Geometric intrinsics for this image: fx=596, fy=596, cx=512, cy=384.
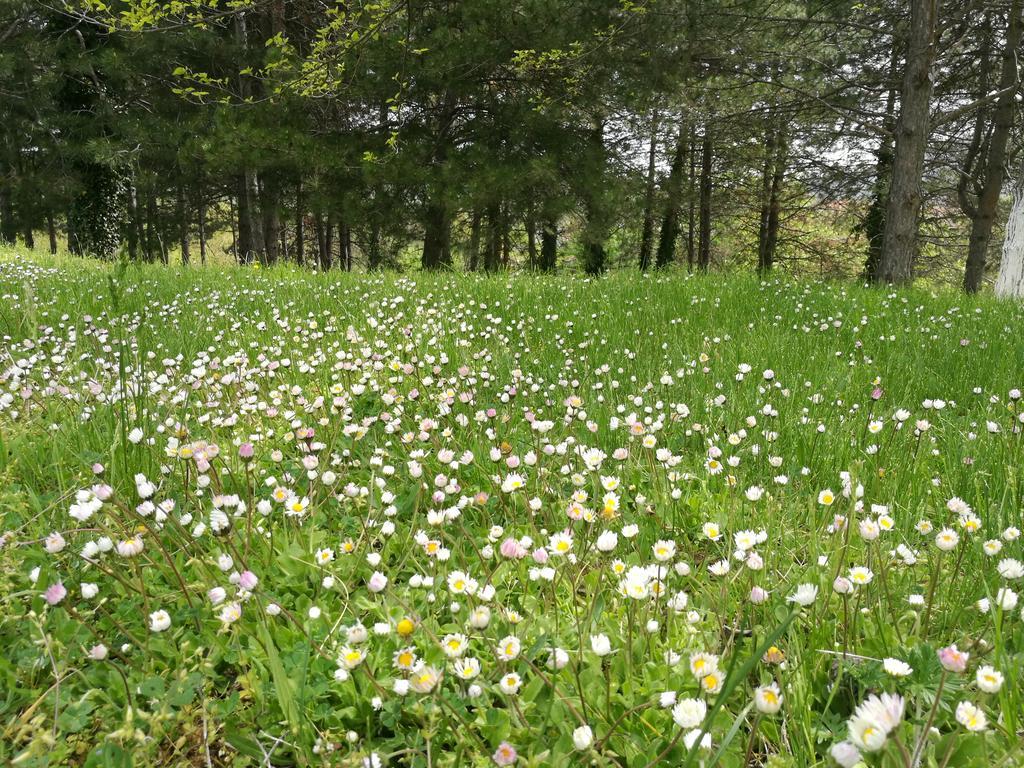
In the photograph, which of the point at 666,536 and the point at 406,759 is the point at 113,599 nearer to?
the point at 406,759

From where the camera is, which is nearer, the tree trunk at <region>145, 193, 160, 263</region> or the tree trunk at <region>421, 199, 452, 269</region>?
the tree trunk at <region>421, 199, 452, 269</region>

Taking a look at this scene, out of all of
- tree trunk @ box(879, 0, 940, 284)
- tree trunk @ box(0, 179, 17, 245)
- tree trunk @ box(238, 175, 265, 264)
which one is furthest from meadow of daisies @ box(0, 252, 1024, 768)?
tree trunk @ box(0, 179, 17, 245)

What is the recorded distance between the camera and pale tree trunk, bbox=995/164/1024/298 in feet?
27.1

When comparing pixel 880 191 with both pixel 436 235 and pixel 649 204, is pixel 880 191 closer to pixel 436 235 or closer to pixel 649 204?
pixel 649 204

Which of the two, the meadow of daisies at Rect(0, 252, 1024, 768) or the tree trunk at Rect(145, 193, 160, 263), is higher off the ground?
the tree trunk at Rect(145, 193, 160, 263)

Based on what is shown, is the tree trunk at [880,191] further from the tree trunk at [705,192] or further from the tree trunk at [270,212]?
the tree trunk at [270,212]

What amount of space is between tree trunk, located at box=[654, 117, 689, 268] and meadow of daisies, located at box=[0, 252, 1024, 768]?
12902 mm

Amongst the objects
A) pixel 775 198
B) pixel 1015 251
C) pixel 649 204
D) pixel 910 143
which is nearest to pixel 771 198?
pixel 775 198

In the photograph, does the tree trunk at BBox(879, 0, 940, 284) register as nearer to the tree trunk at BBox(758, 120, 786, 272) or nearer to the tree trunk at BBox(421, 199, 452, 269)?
the tree trunk at BBox(421, 199, 452, 269)

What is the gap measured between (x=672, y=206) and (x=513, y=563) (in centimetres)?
1624

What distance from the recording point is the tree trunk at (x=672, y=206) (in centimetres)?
1605

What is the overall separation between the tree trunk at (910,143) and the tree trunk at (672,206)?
7.85m

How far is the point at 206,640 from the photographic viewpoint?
1525 mm

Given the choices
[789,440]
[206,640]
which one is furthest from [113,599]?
[789,440]
